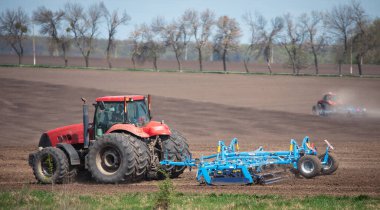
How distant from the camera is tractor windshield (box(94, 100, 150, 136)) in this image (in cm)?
1412

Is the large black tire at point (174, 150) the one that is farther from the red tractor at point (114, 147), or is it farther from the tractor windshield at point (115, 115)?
the tractor windshield at point (115, 115)

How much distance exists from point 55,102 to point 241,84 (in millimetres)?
21654

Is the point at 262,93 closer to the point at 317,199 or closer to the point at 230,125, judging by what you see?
the point at 230,125

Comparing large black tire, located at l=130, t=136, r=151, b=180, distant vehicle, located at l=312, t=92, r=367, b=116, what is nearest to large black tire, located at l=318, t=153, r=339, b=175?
large black tire, located at l=130, t=136, r=151, b=180

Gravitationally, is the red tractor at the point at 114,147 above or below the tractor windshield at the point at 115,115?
below

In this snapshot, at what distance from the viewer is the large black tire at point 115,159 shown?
13328 mm

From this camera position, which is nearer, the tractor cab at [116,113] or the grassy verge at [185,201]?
the grassy verge at [185,201]

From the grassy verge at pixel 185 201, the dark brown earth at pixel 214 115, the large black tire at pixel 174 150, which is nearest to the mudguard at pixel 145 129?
the large black tire at pixel 174 150

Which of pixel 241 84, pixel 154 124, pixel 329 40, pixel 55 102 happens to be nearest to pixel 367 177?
pixel 154 124

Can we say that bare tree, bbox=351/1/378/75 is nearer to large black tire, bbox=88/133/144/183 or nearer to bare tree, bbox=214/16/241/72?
bare tree, bbox=214/16/241/72

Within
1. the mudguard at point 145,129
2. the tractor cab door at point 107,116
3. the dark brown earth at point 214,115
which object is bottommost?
the dark brown earth at point 214,115

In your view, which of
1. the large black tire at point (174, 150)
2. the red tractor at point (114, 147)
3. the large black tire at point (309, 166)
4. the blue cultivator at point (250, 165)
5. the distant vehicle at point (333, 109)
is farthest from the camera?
the distant vehicle at point (333, 109)

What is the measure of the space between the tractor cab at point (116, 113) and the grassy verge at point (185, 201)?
250 cm

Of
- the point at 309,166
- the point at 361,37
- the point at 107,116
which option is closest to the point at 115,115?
the point at 107,116
